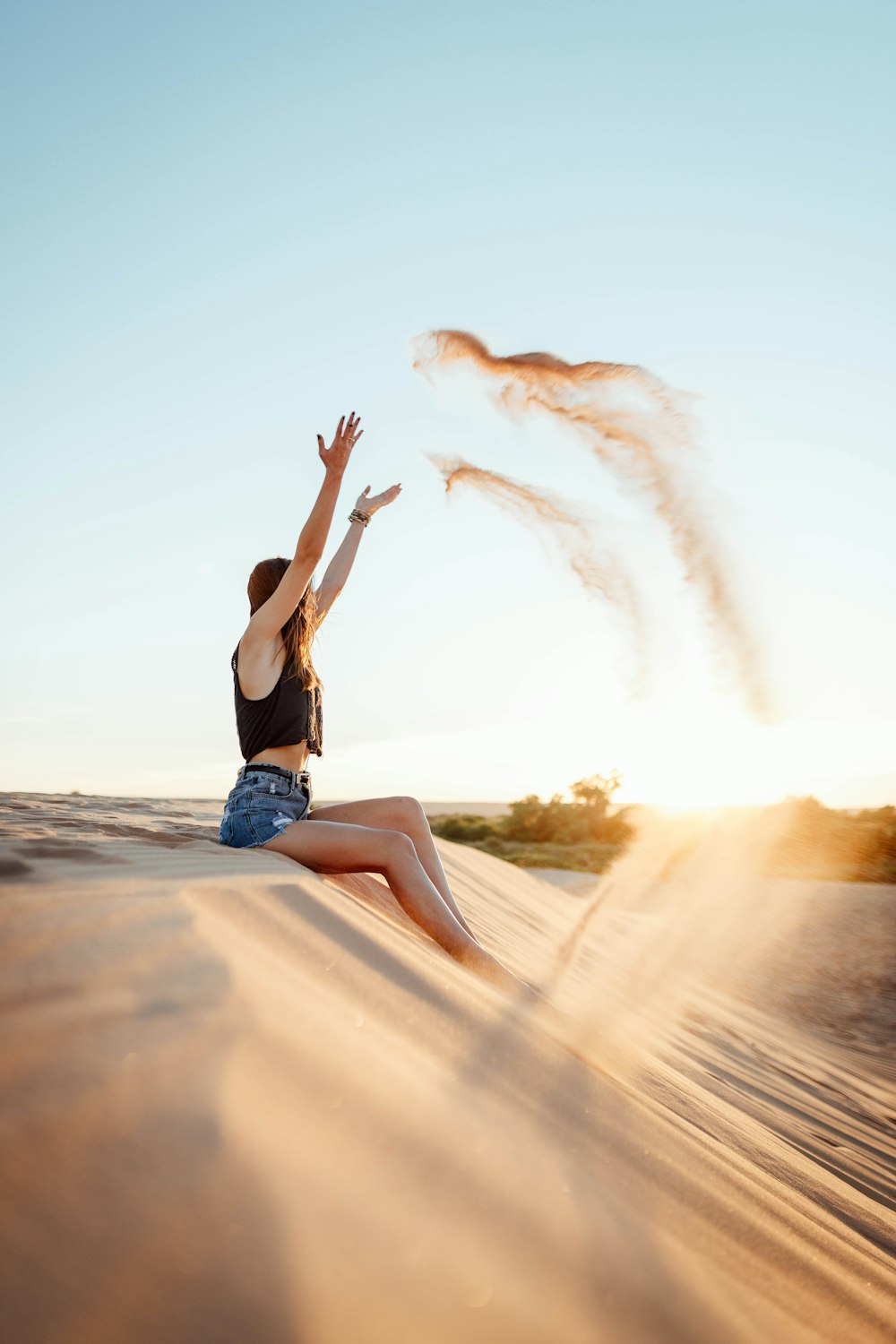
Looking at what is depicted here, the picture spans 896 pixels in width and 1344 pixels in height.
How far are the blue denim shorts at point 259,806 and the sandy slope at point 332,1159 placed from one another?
47 cm

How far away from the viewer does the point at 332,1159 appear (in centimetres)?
130

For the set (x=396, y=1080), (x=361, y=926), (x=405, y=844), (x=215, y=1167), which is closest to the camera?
(x=215, y=1167)

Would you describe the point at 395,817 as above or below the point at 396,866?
above

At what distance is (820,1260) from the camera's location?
160 centimetres

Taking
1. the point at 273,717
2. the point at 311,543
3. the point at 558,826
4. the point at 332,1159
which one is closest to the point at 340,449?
the point at 311,543

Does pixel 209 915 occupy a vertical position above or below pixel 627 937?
above

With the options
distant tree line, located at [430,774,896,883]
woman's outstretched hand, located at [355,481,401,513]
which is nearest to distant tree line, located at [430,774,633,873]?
distant tree line, located at [430,774,896,883]

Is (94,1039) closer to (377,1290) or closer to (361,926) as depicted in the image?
(377,1290)

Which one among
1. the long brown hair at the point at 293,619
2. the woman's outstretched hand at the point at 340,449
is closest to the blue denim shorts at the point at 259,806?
the long brown hair at the point at 293,619

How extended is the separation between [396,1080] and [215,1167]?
448 millimetres

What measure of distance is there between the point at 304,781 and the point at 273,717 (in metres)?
0.32

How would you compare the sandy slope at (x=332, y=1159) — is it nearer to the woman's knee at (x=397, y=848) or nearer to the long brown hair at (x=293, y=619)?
the woman's knee at (x=397, y=848)

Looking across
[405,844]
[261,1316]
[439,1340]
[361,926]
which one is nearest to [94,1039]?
[261,1316]

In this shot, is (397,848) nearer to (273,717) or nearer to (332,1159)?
(273,717)
